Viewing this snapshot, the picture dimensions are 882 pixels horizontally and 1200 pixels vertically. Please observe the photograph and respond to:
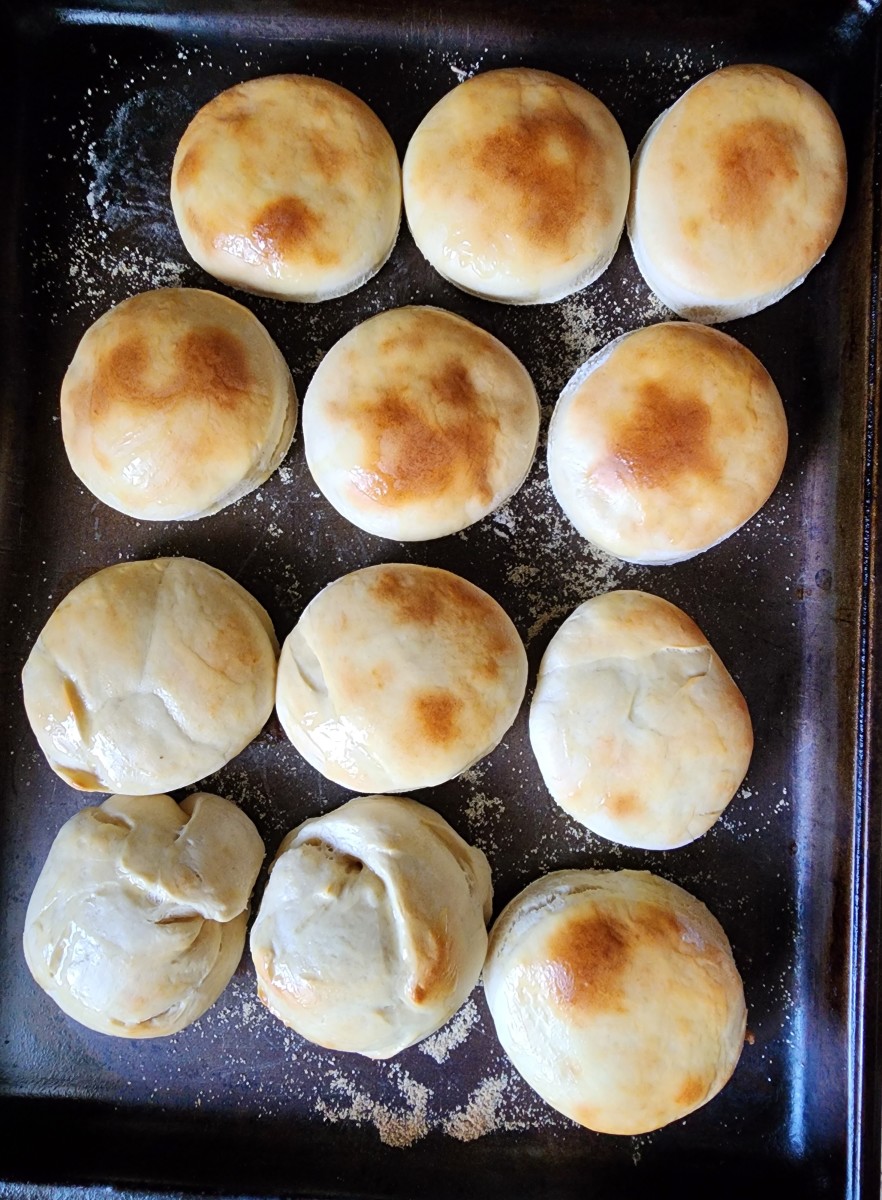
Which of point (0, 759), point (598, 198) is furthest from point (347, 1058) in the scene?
point (598, 198)

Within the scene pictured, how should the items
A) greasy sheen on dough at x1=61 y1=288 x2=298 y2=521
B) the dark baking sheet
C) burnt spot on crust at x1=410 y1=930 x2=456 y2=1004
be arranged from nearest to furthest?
burnt spot on crust at x1=410 y1=930 x2=456 y2=1004 < greasy sheen on dough at x1=61 y1=288 x2=298 y2=521 < the dark baking sheet

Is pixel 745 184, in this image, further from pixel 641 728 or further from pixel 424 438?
pixel 641 728

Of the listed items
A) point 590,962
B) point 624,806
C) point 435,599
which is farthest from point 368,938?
point 435,599

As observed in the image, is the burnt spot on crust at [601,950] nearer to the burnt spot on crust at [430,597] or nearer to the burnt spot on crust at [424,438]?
the burnt spot on crust at [430,597]

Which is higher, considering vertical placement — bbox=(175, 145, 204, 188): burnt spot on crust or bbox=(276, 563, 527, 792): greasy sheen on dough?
bbox=(175, 145, 204, 188): burnt spot on crust

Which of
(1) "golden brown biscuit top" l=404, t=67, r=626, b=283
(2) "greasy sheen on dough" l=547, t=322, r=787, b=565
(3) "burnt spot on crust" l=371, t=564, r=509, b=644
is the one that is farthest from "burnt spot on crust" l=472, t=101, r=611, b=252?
(3) "burnt spot on crust" l=371, t=564, r=509, b=644

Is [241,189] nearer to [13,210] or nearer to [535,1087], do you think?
[13,210]

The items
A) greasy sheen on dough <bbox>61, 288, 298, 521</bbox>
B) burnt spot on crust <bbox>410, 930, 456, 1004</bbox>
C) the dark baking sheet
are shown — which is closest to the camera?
burnt spot on crust <bbox>410, 930, 456, 1004</bbox>

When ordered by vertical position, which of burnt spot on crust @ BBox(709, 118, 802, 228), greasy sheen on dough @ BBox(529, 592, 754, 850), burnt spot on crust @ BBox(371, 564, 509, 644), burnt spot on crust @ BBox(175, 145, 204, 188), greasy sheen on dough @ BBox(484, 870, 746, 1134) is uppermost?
burnt spot on crust @ BBox(709, 118, 802, 228)

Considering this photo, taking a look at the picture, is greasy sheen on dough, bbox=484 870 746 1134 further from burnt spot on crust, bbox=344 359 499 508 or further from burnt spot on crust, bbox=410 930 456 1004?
burnt spot on crust, bbox=344 359 499 508
